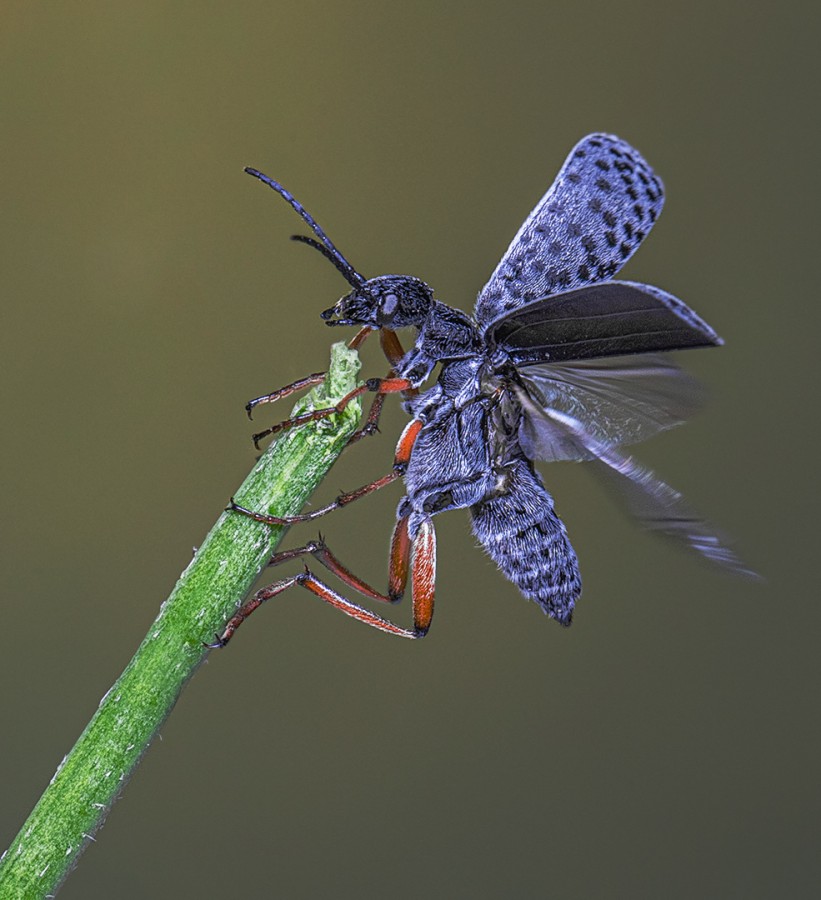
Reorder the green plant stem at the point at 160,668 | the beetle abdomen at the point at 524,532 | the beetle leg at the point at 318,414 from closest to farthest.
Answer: the green plant stem at the point at 160,668 < the beetle leg at the point at 318,414 < the beetle abdomen at the point at 524,532

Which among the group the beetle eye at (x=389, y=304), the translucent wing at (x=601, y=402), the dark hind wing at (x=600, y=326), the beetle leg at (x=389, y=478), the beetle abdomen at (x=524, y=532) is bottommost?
the beetle abdomen at (x=524, y=532)

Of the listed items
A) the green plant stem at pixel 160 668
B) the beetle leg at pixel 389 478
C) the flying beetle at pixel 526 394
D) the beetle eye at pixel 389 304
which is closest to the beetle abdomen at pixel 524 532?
the flying beetle at pixel 526 394

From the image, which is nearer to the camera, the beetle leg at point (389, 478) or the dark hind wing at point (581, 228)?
the beetle leg at point (389, 478)

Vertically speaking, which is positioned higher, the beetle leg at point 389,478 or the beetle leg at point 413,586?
the beetle leg at point 389,478

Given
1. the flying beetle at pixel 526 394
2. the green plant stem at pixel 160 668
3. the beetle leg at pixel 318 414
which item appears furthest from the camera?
the flying beetle at pixel 526 394

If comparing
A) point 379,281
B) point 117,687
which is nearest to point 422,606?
point 379,281

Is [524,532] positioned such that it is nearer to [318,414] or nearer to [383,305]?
[383,305]

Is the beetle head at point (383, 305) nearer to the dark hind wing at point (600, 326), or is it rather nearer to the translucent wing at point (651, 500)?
the dark hind wing at point (600, 326)
